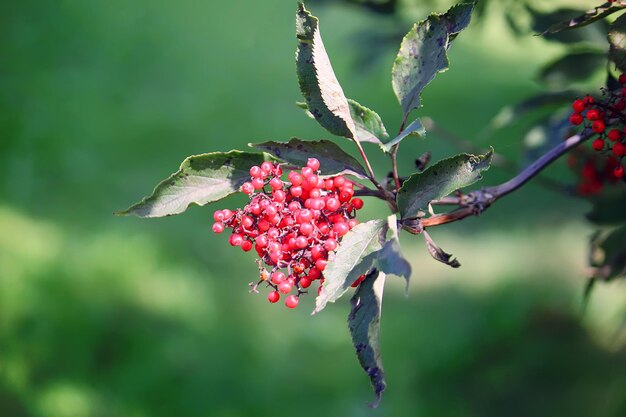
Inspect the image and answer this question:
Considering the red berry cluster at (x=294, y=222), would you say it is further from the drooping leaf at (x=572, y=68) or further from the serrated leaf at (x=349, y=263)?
the drooping leaf at (x=572, y=68)

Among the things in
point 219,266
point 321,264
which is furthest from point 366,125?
point 219,266

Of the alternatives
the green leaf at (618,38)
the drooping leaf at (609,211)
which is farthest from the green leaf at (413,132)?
the drooping leaf at (609,211)

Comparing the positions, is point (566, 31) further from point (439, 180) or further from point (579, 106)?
point (439, 180)

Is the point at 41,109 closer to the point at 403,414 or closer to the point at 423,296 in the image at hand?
the point at 423,296

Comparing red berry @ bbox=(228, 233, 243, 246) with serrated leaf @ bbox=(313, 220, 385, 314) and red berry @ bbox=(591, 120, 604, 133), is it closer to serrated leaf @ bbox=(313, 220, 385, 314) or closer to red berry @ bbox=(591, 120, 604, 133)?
serrated leaf @ bbox=(313, 220, 385, 314)

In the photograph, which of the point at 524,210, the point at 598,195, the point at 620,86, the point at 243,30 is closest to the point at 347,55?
the point at 243,30

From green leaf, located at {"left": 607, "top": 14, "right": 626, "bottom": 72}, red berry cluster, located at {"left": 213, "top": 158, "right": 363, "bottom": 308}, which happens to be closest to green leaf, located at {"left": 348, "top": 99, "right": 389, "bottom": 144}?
red berry cluster, located at {"left": 213, "top": 158, "right": 363, "bottom": 308}
